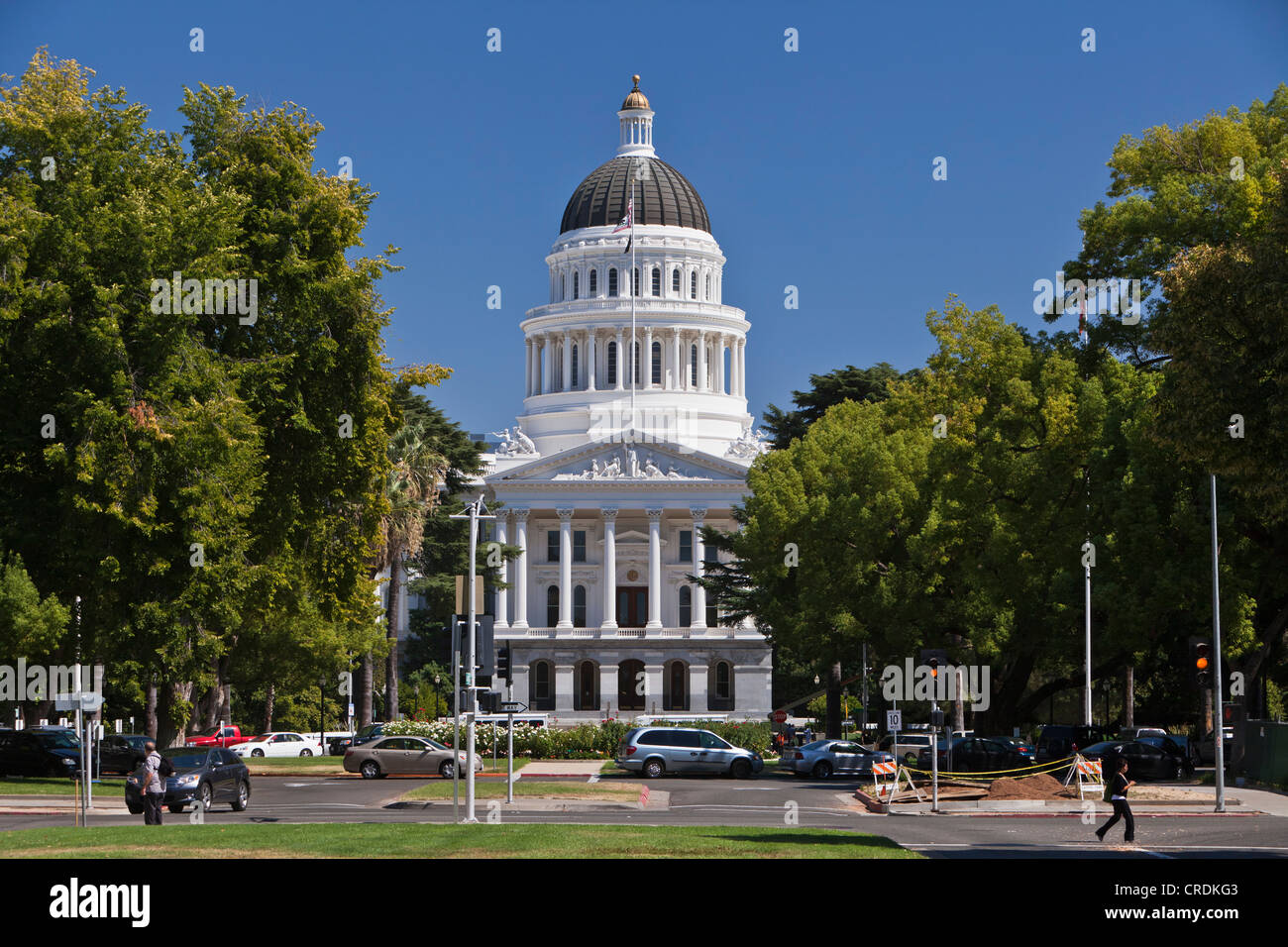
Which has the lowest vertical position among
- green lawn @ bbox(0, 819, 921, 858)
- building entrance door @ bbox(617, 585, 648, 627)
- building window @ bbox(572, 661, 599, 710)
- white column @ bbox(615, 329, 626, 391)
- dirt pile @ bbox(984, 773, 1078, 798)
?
building window @ bbox(572, 661, 599, 710)

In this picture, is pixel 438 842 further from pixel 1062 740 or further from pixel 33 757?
pixel 1062 740

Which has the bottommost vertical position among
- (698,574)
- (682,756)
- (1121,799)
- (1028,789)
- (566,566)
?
(682,756)

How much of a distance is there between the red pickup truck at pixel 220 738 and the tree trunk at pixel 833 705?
23002mm

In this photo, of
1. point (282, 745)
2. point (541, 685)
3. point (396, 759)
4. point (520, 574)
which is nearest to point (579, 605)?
point (520, 574)

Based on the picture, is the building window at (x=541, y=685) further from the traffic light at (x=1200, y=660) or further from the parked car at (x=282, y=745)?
the traffic light at (x=1200, y=660)

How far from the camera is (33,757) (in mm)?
44094

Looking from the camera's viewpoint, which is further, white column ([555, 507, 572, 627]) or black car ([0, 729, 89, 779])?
white column ([555, 507, 572, 627])

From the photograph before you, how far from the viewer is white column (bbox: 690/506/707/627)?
105m

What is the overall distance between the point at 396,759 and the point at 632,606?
6130cm

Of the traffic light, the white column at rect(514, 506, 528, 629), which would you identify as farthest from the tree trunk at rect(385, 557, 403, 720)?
the traffic light

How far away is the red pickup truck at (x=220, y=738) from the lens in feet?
184

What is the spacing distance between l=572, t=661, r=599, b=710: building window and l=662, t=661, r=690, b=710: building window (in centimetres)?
443

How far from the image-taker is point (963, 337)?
51500mm

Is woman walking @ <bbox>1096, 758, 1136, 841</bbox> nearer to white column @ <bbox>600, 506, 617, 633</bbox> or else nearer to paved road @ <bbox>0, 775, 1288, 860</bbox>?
paved road @ <bbox>0, 775, 1288, 860</bbox>
